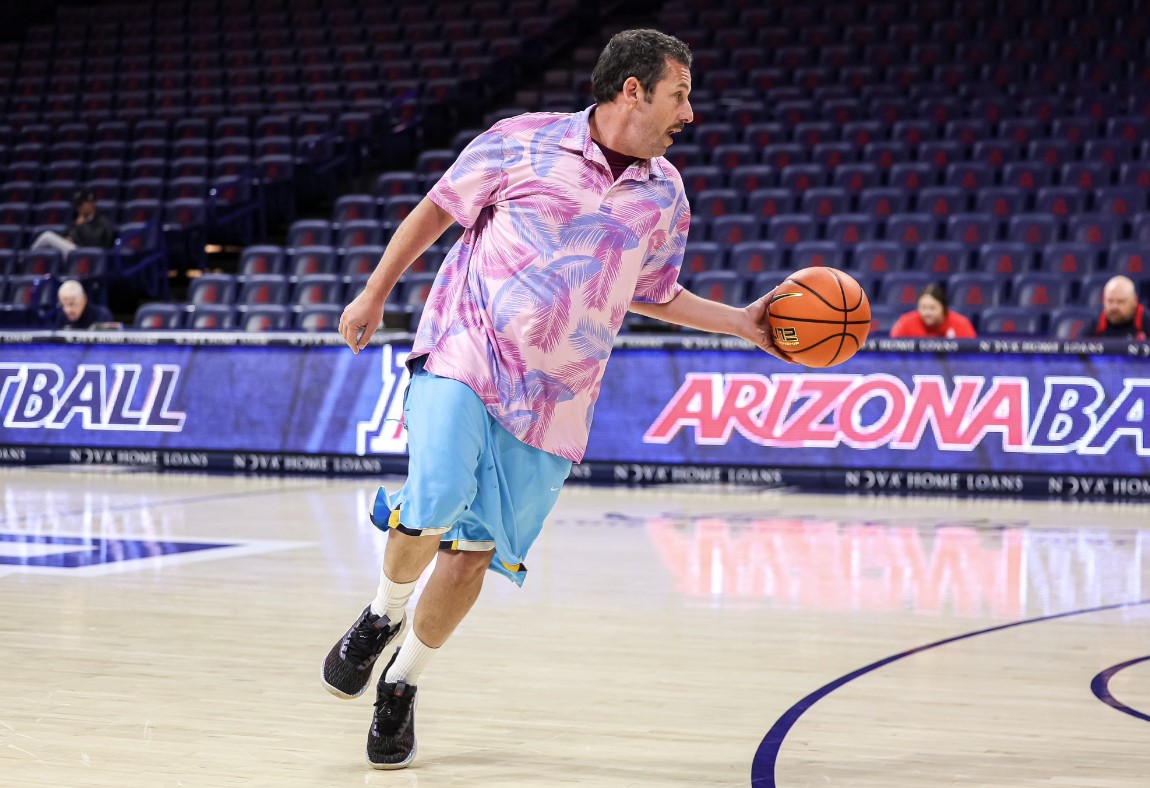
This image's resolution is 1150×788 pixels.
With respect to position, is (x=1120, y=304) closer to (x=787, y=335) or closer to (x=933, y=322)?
(x=933, y=322)

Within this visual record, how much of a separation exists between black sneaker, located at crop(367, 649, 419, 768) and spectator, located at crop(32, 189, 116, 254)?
13.1m

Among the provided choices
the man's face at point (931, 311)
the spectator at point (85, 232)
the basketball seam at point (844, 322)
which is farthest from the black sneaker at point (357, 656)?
the spectator at point (85, 232)

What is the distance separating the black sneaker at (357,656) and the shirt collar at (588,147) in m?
1.22

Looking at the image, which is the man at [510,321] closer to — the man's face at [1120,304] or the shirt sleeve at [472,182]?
the shirt sleeve at [472,182]

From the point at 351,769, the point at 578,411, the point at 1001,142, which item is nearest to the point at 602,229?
the point at 578,411

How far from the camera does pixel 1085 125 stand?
14.8 metres

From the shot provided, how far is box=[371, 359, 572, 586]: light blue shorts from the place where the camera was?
334 centimetres

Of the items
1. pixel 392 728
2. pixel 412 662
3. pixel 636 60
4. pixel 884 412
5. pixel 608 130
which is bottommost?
pixel 884 412

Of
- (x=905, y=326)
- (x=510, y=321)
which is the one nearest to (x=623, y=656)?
(x=510, y=321)

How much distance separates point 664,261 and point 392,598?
42.8 inches

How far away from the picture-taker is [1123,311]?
996 centimetres

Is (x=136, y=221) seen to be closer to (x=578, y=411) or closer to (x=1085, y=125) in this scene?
(x=1085, y=125)

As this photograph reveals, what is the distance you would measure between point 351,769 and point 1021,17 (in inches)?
631

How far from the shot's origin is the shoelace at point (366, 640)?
11.7ft
